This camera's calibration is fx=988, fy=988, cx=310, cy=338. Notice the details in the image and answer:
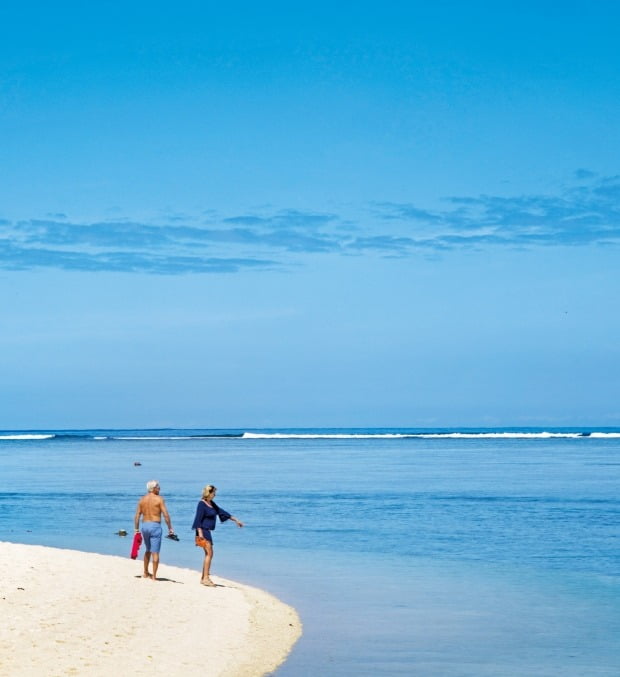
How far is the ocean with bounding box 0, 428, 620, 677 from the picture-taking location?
15.2 m

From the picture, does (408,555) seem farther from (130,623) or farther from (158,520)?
(130,623)

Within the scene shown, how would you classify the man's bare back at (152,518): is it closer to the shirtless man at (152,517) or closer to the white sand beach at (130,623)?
the shirtless man at (152,517)

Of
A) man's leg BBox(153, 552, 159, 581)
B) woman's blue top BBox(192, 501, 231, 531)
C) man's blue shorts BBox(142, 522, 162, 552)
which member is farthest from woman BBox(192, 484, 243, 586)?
man's leg BBox(153, 552, 159, 581)

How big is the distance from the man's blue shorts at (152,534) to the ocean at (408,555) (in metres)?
1.41

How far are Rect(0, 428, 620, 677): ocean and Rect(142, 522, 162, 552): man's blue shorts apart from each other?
1411 millimetres

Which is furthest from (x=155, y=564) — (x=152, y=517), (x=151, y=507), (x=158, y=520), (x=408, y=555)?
(x=408, y=555)

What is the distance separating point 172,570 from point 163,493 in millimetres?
24697

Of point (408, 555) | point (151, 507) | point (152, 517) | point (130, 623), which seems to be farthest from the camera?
point (408, 555)

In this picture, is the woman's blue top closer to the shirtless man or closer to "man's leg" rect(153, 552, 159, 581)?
the shirtless man

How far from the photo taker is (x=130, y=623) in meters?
15.8

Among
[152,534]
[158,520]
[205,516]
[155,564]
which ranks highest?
[205,516]

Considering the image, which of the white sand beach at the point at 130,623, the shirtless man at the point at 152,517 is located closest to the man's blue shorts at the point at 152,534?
the shirtless man at the point at 152,517

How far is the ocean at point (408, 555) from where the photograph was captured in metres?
15.2

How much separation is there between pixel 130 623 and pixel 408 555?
1089 cm
